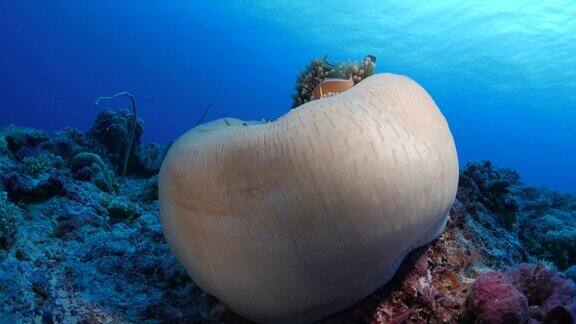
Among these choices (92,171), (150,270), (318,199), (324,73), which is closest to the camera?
(318,199)

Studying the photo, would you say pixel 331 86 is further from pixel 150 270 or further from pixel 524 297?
pixel 150 270

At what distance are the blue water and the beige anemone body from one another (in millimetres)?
28994

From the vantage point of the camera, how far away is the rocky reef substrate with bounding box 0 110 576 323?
214 cm

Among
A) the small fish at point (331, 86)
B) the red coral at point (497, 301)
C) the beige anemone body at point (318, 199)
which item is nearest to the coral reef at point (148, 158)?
the small fish at point (331, 86)

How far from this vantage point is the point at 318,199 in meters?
1.89

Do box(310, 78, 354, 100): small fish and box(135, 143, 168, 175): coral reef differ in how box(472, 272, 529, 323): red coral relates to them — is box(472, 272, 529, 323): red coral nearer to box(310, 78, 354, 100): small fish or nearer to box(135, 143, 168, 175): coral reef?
box(310, 78, 354, 100): small fish

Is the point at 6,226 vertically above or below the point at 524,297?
above

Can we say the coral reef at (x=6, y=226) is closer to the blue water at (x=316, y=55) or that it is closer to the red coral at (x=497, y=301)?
the red coral at (x=497, y=301)

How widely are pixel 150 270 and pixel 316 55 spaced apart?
62.3 meters

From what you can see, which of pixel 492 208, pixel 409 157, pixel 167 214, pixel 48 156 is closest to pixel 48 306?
pixel 167 214

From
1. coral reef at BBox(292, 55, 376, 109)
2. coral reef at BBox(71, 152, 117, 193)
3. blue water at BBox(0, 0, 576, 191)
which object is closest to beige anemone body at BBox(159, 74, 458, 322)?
coral reef at BBox(292, 55, 376, 109)

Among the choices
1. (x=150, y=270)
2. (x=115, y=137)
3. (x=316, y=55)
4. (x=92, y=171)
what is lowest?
(x=150, y=270)

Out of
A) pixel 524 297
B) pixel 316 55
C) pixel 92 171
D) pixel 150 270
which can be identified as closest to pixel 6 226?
pixel 150 270

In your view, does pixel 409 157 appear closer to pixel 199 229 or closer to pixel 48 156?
pixel 199 229
